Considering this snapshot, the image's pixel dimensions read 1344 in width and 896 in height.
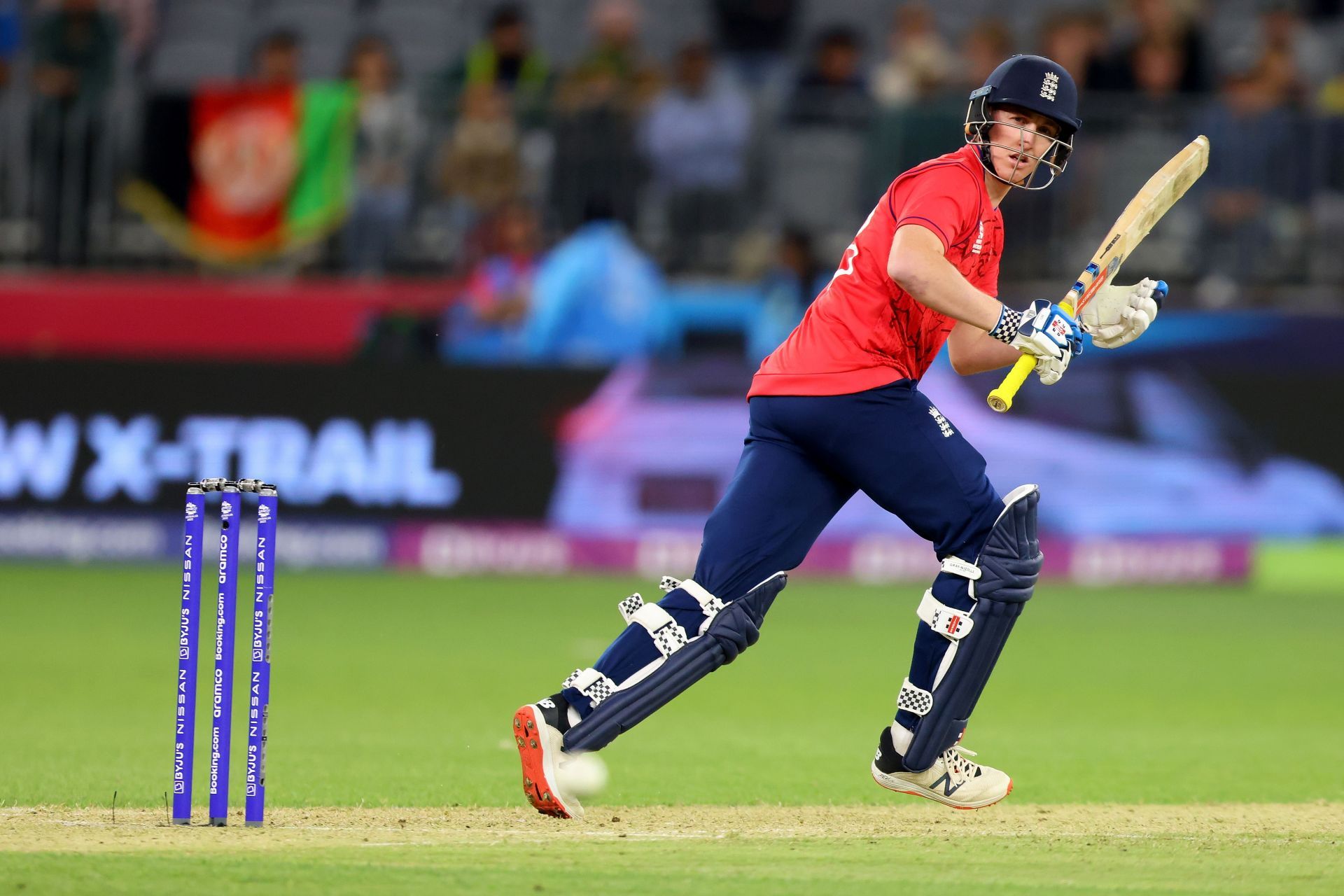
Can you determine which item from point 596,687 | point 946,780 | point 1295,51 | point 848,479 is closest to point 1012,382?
point 848,479

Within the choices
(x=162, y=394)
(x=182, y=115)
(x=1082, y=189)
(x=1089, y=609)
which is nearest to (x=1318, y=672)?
(x=1089, y=609)

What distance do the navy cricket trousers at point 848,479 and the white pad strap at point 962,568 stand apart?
0.08 ft

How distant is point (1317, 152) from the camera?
553 inches

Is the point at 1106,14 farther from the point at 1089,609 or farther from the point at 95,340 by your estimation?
the point at 95,340

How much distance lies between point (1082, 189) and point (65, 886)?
11064 mm

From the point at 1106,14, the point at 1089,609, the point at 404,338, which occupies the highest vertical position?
the point at 1106,14

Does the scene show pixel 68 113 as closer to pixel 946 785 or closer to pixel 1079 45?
pixel 1079 45

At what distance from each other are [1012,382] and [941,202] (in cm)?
53

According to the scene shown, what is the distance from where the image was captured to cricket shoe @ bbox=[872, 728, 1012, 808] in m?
5.59

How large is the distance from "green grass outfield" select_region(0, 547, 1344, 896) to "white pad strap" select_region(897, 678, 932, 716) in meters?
0.34

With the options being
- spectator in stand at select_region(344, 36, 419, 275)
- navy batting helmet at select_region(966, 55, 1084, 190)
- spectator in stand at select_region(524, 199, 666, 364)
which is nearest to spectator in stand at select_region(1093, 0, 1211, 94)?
spectator in stand at select_region(524, 199, 666, 364)

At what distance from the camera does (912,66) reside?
14.7 metres

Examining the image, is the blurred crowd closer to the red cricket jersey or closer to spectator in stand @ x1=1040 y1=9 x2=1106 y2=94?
spectator in stand @ x1=1040 y1=9 x2=1106 y2=94

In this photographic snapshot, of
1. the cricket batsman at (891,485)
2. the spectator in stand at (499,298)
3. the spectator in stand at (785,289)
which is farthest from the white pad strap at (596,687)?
the spectator in stand at (499,298)
